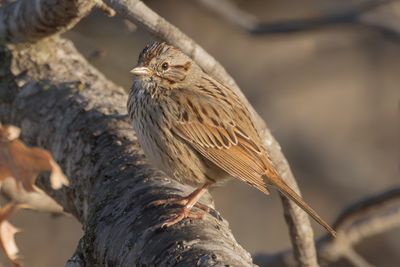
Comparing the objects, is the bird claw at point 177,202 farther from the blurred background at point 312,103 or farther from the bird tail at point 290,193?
the blurred background at point 312,103

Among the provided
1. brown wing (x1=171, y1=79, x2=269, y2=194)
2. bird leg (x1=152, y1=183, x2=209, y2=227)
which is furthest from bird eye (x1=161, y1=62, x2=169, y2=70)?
bird leg (x1=152, y1=183, x2=209, y2=227)

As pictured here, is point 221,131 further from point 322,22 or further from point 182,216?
point 322,22

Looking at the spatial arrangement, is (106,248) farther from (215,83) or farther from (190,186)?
(215,83)

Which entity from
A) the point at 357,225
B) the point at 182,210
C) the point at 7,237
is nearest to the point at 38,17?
the point at 7,237

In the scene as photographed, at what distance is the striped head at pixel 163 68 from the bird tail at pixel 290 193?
25.4 inches

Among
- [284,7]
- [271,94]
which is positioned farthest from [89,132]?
[284,7]

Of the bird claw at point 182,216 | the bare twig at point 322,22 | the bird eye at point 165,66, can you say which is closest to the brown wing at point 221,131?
the bird eye at point 165,66

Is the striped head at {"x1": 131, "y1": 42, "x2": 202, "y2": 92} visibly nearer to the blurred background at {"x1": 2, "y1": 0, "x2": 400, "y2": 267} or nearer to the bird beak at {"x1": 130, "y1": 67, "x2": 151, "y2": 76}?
the bird beak at {"x1": 130, "y1": 67, "x2": 151, "y2": 76}

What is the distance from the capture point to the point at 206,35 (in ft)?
40.8

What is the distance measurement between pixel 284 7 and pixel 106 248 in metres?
8.79

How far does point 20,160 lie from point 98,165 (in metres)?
0.41

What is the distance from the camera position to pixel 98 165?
5.21 metres

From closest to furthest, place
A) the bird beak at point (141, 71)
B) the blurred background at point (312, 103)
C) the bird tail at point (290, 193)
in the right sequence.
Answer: the bird tail at point (290, 193)
the bird beak at point (141, 71)
the blurred background at point (312, 103)

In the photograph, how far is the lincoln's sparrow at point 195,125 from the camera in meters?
5.50
